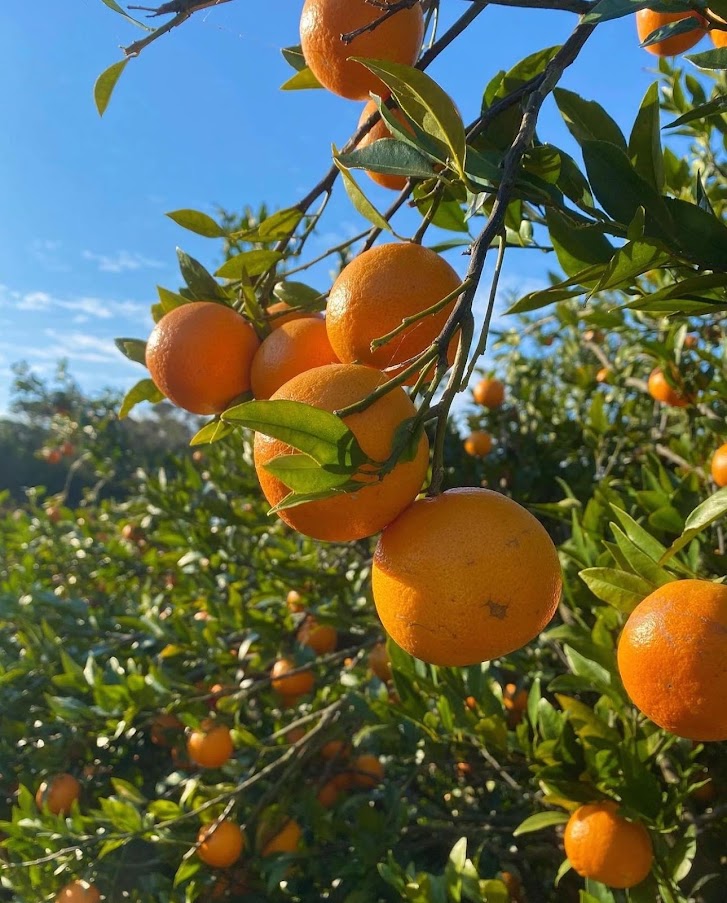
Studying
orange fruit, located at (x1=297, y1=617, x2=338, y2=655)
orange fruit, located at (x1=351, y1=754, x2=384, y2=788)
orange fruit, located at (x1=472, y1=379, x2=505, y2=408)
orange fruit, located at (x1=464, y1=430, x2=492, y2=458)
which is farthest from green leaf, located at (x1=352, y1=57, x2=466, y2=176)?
orange fruit, located at (x1=472, y1=379, x2=505, y2=408)

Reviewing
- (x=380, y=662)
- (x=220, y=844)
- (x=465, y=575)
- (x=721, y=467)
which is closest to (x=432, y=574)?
(x=465, y=575)

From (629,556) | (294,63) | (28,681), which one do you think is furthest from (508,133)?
(28,681)

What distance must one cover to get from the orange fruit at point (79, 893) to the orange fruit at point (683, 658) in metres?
1.52

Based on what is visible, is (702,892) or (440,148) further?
(702,892)

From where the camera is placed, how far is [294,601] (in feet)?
7.14

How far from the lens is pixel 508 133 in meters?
0.76

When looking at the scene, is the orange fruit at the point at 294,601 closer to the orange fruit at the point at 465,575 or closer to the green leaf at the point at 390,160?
the orange fruit at the point at 465,575

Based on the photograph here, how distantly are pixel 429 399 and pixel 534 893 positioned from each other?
1843 mm

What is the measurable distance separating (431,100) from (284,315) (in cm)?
38

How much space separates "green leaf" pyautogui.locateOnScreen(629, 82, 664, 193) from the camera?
636 mm

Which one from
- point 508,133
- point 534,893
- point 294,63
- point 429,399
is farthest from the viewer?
point 534,893

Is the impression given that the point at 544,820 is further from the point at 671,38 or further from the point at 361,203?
the point at 671,38

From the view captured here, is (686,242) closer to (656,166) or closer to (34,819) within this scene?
(656,166)

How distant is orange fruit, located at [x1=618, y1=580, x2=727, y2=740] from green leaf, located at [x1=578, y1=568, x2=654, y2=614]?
0.28 ft
